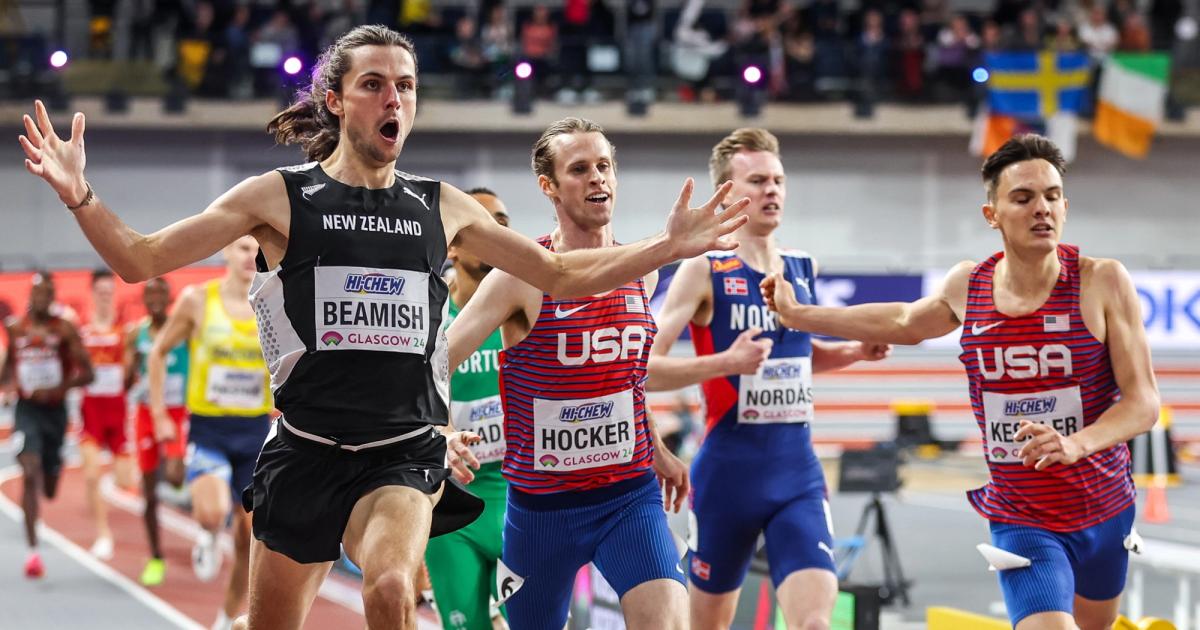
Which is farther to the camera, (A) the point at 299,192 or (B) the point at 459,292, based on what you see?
(B) the point at 459,292

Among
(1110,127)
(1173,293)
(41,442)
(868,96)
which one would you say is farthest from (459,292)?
(1110,127)

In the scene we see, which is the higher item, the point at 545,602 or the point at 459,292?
the point at 459,292

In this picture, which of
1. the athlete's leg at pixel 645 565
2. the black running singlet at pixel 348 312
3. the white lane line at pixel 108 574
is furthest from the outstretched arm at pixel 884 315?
the white lane line at pixel 108 574

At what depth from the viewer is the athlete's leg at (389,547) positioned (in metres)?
4.16

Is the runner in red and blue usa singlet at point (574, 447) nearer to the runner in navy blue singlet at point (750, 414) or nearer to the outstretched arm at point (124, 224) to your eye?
the runner in navy blue singlet at point (750, 414)

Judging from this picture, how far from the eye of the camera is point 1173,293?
61.2 ft

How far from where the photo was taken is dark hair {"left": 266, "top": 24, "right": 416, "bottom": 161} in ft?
15.4

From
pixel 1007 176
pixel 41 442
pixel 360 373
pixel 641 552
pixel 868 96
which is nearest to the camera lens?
pixel 360 373

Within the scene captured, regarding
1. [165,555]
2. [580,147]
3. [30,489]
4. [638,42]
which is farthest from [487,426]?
[638,42]

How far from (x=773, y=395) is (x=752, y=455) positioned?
0.95 feet

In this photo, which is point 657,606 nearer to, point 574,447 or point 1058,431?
point 574,447

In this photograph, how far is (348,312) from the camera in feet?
14.6

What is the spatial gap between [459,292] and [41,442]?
6.80 meters

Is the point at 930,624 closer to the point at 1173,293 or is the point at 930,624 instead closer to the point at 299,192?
the point at 299,192
